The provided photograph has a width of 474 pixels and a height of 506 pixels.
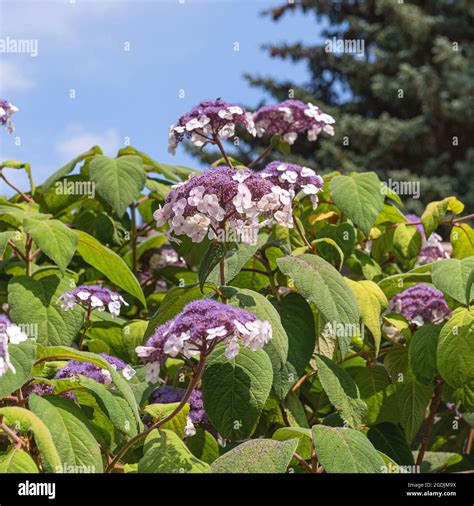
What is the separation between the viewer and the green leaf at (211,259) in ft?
6.24

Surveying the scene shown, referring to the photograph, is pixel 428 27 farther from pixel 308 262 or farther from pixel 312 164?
pixel 308 262

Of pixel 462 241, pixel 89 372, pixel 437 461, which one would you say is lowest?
pixel 437 461

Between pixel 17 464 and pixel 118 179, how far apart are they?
1221mm

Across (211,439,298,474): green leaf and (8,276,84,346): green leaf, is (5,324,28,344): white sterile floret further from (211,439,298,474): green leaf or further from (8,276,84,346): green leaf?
(8,276,84,346): green leaf

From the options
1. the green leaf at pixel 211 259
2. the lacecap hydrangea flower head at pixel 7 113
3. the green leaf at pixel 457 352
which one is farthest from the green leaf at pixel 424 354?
the lacecap hydrangea flower head at pixel 7 113

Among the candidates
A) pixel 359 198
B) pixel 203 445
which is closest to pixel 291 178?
pixel 359 198

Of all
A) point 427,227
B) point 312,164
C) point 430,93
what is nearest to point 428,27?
point 430,93

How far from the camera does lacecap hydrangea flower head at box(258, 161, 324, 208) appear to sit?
2.10m

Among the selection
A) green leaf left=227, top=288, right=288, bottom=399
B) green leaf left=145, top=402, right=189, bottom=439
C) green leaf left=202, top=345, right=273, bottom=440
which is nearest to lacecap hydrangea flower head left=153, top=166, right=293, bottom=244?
green leaf left=227, top=288, right=288, bottom=399

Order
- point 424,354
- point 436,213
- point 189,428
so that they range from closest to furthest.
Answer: point 189,428, point 424,354, point 436,213

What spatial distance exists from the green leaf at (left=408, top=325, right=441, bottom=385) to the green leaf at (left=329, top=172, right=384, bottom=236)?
0.32 meters

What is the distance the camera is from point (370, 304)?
229 cm

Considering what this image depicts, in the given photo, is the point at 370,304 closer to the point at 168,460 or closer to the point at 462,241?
the point at 462,241
